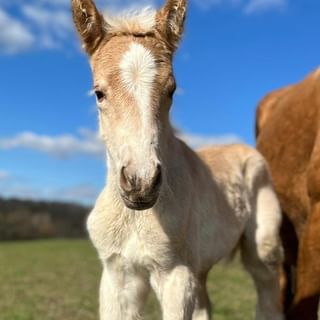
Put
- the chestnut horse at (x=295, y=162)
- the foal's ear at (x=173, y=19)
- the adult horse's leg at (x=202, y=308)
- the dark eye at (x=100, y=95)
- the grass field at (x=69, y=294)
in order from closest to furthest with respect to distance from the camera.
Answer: the dark eye at (x=100, y=95)
the foal's ear at (x=173, y=19)
the adult horse's leg at (x=202, y=308)
the chestnut horse at (x=295, y=162)
the grass field at (x=69, y=294)

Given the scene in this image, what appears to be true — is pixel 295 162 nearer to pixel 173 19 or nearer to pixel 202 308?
pixel 202 308

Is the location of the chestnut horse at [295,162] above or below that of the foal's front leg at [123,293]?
above

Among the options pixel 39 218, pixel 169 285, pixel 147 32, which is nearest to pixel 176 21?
pixel 147 32

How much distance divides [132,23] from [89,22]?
26cm

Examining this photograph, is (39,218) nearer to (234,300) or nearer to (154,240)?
(234,300)

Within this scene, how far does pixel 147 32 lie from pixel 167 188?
0.95 m

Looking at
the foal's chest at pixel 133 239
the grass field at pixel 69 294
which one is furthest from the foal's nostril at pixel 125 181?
the grass field at pixel 69 294

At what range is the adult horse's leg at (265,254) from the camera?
211 inches

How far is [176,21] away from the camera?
4.05 metres

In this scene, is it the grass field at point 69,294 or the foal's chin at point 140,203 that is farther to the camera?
the grass field at point 69,294

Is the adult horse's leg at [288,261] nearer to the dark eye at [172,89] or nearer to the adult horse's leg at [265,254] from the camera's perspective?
the adult horse's leg at [265,254]

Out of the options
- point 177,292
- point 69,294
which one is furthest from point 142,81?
point 69,294

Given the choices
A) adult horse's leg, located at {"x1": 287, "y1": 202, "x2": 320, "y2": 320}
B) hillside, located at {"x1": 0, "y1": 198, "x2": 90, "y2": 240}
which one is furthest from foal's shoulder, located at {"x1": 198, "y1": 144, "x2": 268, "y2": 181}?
hillside, located at {"x1": 0, "y1": 198, "x2": 90, "y2": 240}

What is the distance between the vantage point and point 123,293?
164 inches
